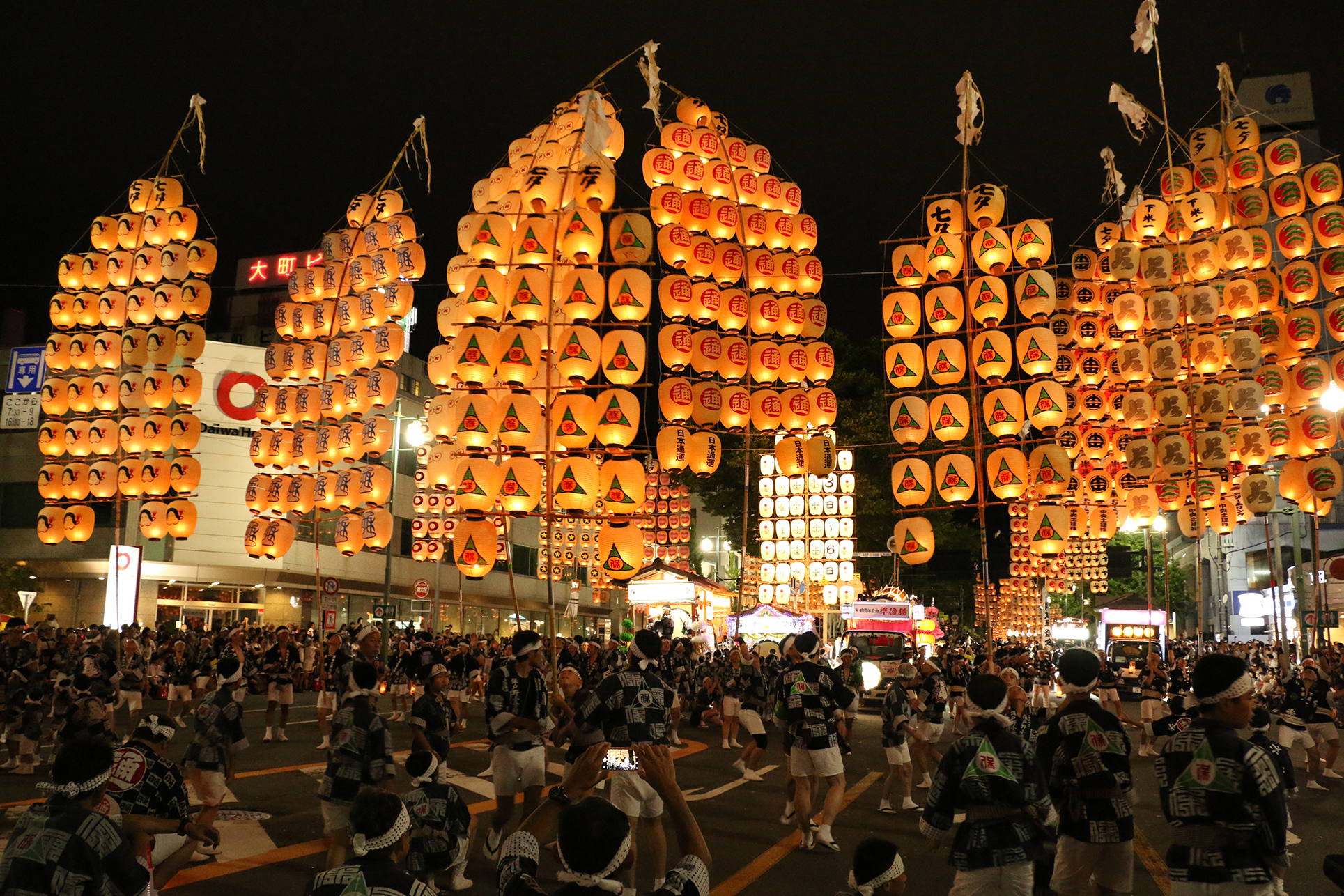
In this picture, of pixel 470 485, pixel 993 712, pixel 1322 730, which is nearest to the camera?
pixel 993 712

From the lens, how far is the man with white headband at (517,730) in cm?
829

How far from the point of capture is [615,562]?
67.3 ft

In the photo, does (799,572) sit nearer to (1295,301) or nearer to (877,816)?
(1295,301)

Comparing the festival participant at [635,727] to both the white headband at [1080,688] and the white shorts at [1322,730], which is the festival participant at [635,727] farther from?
the white shorts at [1322,730]

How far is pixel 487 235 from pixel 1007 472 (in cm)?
1115

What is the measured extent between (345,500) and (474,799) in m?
14.4

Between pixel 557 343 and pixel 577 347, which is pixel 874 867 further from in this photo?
pixel 557 343

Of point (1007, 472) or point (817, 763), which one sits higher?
point (1007, 472)

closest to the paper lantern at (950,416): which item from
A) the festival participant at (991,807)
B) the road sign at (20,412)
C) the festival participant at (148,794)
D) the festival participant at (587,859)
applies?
the festival participant at (991,807)

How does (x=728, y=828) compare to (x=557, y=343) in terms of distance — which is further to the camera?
(x=557, y=343)

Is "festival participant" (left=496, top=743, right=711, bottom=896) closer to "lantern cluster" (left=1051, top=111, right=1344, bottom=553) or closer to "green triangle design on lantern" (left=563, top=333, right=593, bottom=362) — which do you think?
"green triangle design on lantern" (left=563, top=333, right=593, bottom=362)

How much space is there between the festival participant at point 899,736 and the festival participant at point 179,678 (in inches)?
438

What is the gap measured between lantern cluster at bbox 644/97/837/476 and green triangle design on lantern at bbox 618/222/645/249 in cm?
70

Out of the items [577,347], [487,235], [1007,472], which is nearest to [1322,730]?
[1007,472]
